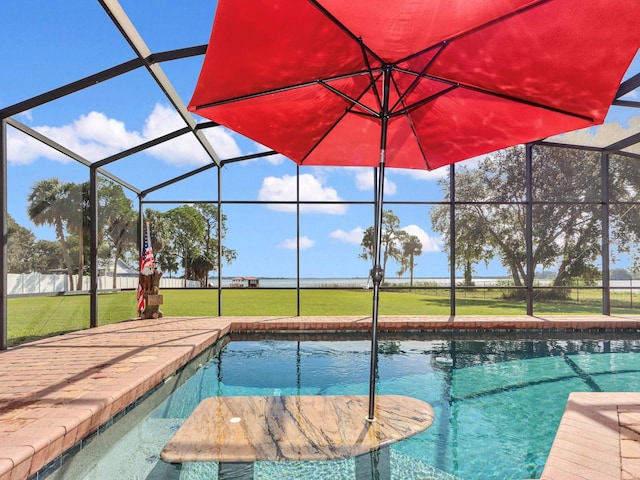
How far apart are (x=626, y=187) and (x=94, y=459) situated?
61.5 feet

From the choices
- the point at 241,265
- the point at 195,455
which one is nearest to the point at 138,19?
Result: the point at 195,455

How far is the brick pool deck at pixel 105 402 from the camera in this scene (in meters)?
2.11

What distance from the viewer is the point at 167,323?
22.8 feet

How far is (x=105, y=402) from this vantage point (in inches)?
110

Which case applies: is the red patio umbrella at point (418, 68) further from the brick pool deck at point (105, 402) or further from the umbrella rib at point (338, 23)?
the brick pool deck at point (105, 402)

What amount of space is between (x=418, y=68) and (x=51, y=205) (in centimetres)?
737

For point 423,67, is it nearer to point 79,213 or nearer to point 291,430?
point 291,430

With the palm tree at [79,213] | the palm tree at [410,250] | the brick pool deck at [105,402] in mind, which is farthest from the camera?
the palm tree at [410,250]

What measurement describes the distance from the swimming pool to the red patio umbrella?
1116 mm

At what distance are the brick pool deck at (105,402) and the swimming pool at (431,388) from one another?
205 mm

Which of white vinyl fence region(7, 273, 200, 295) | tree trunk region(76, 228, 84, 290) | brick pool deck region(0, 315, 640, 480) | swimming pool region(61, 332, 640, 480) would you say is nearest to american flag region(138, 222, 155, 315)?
white vinyl fence region(7, 273, 200, 295)

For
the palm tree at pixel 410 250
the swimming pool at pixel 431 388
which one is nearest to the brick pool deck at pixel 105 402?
the swimming pool at pixel 431 388

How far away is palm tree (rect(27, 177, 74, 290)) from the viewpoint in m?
7.08

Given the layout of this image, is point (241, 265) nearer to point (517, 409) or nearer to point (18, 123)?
point (18, 123)
